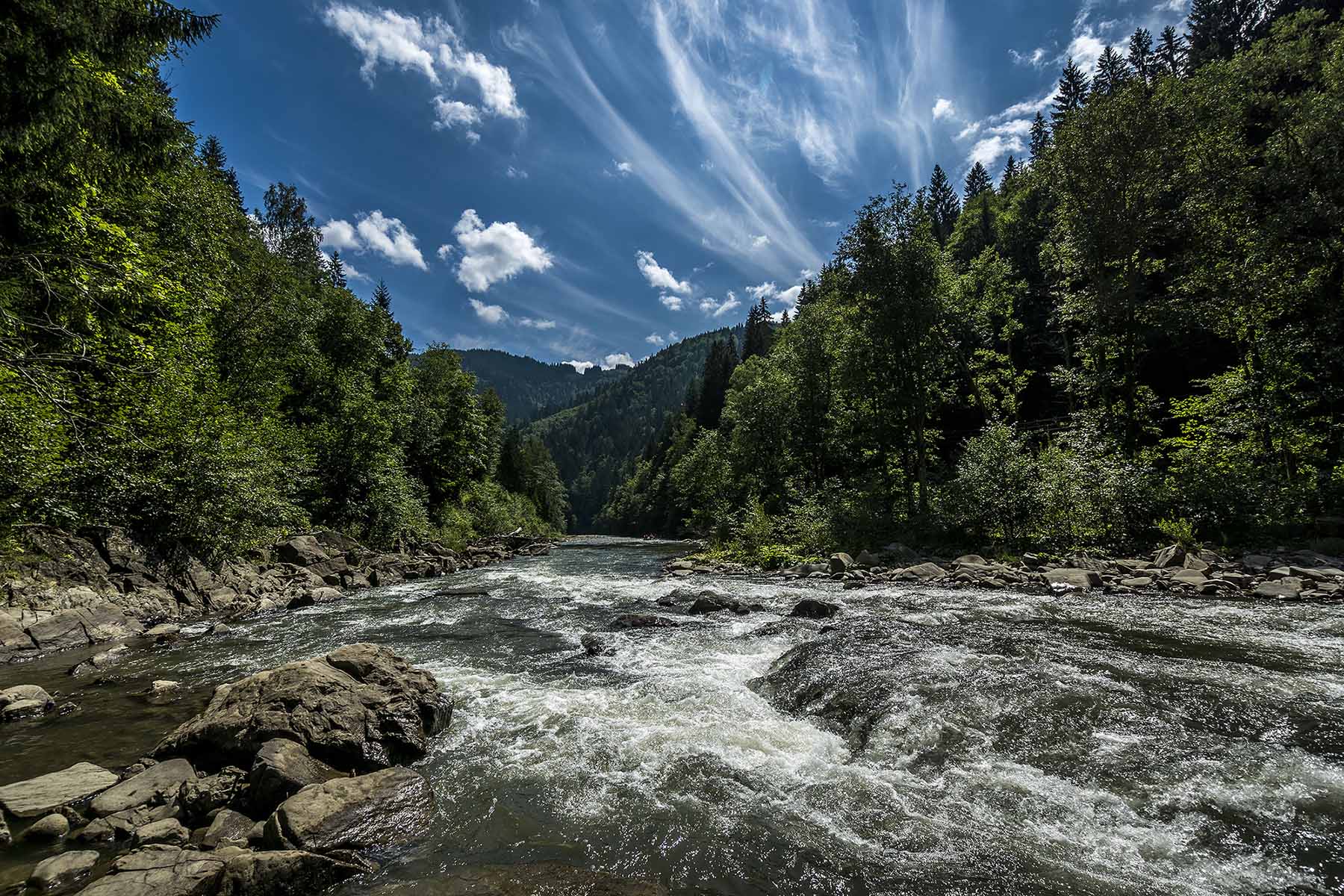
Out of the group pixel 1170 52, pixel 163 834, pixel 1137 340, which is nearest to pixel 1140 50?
pixel 1170 52

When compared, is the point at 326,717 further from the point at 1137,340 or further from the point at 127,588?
the point at 1137,340

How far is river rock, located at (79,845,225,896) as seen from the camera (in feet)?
11.4

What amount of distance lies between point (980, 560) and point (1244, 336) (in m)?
13.5

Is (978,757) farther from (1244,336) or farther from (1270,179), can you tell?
(1270,179)

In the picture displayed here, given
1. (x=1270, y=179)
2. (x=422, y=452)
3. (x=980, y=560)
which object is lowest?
(x=980, y=560)

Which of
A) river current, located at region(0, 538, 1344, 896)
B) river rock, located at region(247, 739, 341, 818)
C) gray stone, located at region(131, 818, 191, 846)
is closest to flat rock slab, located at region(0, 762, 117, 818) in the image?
river current, located at region(0, 538, 1344, 896)

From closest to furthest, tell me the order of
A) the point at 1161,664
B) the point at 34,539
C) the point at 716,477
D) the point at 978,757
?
the point at 978,757 → the point at 1161,664 → the point at 34,539 → the point at 716,477

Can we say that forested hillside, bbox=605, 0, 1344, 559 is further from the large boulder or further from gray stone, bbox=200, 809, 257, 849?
gray stone, bbox=200, 809, 257, 849

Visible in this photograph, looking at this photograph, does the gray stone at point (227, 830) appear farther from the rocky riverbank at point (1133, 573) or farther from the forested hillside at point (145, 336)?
the rocky riverbank at point (1133, 573)

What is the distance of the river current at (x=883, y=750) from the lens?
3967 mm

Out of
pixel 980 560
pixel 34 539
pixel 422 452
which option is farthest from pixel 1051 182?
pixel 422 452

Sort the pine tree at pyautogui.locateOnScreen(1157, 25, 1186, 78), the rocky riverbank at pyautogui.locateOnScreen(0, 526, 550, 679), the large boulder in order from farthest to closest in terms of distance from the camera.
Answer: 1. the pine tree at pyautogui.locateOnScreen(1157, 25, 1186, 78)
2. the rocky riverbank at pyautogui.locateOnScreen(0, 526, 550, 679)
3. the large boulder

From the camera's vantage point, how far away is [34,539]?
11.2m

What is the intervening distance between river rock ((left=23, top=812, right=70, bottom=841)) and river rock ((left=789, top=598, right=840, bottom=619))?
38.8 ft
